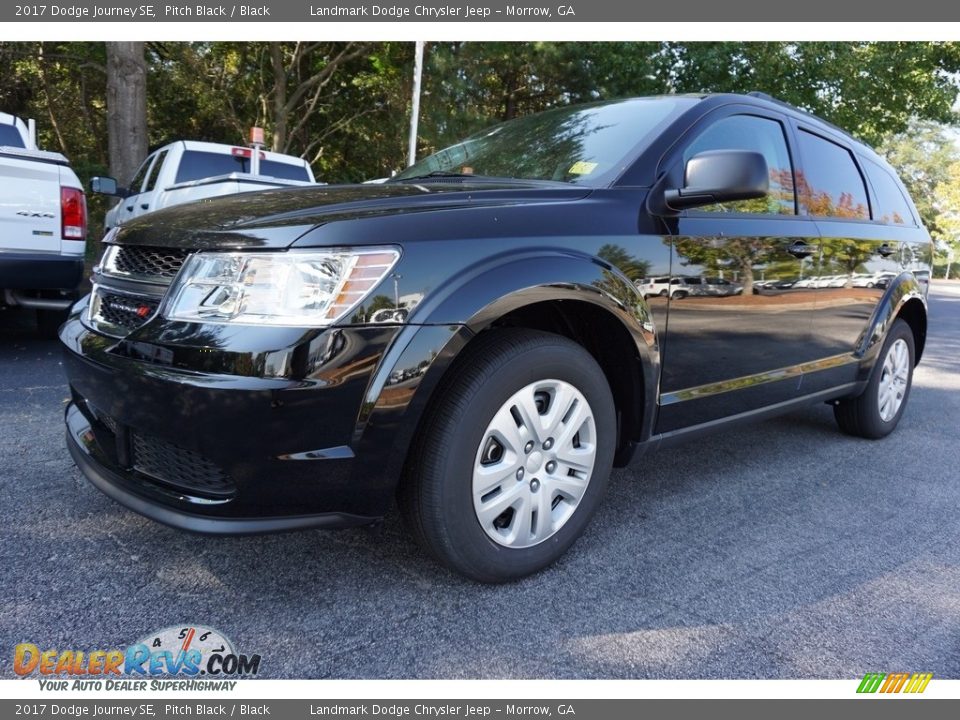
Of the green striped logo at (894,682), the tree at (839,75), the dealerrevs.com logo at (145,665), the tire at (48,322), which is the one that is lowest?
the tire at (48,322)

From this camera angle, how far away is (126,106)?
396 inches

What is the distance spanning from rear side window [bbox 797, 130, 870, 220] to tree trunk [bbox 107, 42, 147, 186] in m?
9.46

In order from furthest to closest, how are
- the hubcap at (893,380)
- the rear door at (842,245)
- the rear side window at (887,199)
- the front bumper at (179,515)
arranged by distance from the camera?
1. the hubcap at (893,380)
2. the rear side window at (887,199)
3. the rear door at (842,245)
4. the front bumper at (179,515)

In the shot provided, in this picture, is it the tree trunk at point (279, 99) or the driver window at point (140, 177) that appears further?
the tree trunk at point (279, 99)

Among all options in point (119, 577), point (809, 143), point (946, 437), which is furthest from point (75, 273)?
point (946, 437)

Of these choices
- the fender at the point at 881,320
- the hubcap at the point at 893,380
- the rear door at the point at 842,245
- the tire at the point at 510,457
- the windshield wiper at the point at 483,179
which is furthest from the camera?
the hubcap at the point at 893,380

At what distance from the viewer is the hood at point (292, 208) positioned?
1943 mm

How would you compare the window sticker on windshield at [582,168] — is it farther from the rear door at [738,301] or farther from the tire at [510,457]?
the tire at [510,457]

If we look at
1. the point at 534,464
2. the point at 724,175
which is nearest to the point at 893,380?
the point at 724,175

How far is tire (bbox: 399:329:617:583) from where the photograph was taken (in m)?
2.06

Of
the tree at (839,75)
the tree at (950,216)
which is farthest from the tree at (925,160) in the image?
the tree at (839,75)

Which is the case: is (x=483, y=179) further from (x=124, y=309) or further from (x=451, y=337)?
(x=124, y=309)

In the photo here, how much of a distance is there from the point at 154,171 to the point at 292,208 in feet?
25.1

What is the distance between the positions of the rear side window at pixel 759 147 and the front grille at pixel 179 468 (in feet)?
6.70
